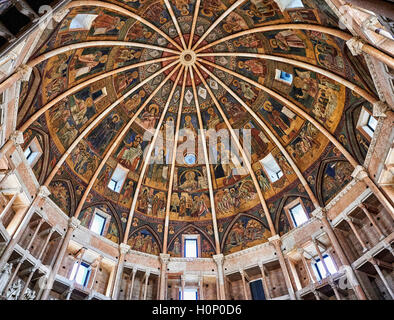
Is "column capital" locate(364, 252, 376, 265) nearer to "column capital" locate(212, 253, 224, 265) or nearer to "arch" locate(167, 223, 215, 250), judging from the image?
"column capital" locate(212, 253, 224, 265)

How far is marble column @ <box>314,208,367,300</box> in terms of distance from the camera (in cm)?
1484

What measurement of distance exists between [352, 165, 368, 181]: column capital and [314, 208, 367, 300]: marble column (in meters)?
2.73

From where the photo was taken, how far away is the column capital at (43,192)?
17.0m

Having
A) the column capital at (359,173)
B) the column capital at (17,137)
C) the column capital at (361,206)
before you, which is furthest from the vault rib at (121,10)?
the column capital at (361,206)

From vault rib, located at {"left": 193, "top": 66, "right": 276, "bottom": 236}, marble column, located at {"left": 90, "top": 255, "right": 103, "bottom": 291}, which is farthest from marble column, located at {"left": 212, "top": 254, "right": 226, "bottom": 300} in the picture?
marble column, located at {"left": 90, "top": 255, "right": 103, "bottom": 291}

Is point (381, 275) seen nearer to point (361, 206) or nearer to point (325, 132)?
point (361, 206)

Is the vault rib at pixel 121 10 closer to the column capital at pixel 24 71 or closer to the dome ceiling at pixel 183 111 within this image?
the dome ceiling at pixel 183 111

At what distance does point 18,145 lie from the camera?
50.5ft

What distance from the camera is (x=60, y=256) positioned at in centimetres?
1681

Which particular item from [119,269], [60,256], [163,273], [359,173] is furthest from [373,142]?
[60,256]

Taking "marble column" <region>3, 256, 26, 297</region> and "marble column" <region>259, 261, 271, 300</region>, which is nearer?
"marble column" <region>3, 256, 26, 297</region>

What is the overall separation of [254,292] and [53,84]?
16.1 metres

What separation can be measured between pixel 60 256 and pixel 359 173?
1548 centimetres

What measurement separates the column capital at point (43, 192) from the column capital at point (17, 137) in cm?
294
